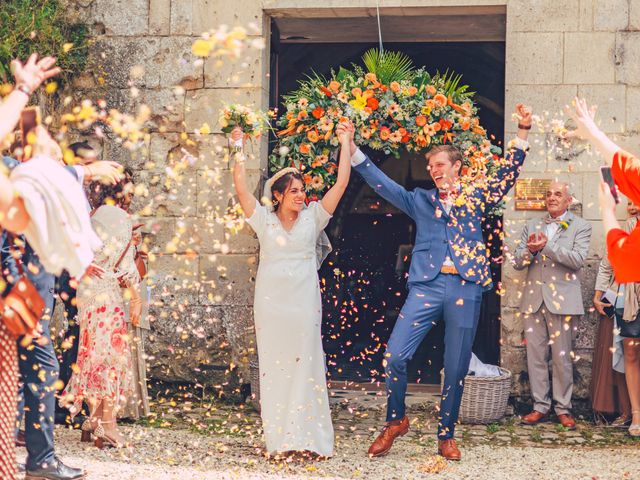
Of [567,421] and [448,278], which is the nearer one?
[448,278]

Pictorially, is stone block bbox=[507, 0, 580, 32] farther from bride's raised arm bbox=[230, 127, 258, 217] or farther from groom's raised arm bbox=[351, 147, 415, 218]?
bride's raised arm bbox=[230, 127, 258, 217]

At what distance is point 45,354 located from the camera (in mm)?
4820

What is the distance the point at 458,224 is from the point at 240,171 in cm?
143

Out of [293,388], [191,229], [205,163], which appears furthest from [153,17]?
[293,388]

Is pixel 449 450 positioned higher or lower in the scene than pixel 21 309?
lower

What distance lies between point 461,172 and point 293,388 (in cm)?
181

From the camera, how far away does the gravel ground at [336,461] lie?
539cm

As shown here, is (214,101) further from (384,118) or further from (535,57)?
(535,57)

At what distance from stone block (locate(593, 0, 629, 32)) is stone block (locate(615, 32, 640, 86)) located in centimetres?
8

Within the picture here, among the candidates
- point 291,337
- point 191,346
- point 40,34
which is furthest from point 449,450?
point 40,34

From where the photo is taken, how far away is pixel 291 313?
5.94 meters

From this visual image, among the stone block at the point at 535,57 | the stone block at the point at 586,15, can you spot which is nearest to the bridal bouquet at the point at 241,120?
the stone block at the point at 535,57

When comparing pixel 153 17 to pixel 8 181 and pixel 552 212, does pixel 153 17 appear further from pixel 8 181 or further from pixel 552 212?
pixel 8 181

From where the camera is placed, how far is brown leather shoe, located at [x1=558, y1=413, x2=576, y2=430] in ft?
22.8
